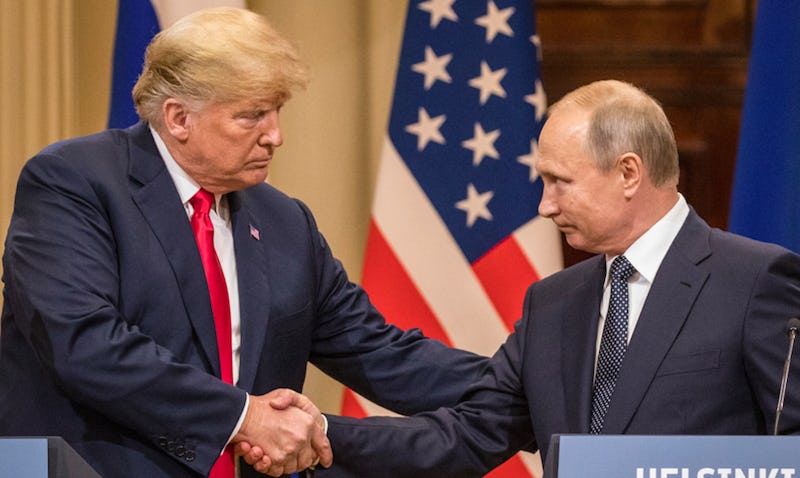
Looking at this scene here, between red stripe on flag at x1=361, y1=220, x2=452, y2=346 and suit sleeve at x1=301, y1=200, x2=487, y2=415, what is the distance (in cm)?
83

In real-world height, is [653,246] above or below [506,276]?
above

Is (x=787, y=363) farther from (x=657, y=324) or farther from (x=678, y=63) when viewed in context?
(x=678, y=63)

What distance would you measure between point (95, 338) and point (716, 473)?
1.17 m

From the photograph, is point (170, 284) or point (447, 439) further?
point (447, 439)

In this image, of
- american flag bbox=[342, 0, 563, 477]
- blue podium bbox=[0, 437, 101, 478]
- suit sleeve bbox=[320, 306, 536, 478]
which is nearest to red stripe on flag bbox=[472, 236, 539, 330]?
american flag bbox=[342, 0, 563, 477]

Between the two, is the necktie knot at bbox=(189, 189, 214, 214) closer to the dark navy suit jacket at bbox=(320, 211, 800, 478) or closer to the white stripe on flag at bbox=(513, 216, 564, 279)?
the dark navy suit jacket at bbox=(320, 211, 800, 478)

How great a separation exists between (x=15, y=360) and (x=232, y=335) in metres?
0.42

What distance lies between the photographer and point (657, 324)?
2367mm

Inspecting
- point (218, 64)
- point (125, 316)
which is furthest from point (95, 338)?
point (218, 64)

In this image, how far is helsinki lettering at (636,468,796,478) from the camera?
1.79 meters

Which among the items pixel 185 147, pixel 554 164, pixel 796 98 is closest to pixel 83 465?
pixel 185 147

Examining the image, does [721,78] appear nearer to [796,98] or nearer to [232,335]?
[796,98]

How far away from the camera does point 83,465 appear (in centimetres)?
189

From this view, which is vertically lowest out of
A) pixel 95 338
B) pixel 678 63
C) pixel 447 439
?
pixel 447 439
